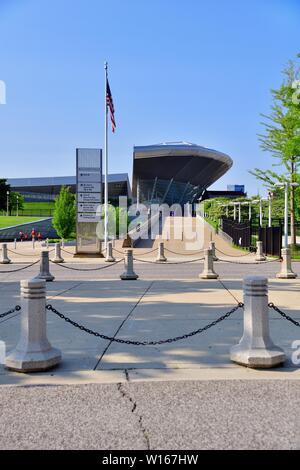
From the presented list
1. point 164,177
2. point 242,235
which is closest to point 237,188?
point 164,177

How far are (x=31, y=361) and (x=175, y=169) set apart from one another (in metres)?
102

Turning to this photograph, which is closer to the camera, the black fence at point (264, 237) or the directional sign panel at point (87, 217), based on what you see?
the directional sign panel at point (87, 217)

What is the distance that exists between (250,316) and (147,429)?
252 cm

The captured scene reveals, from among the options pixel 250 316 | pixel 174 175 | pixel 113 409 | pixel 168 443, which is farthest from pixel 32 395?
pixel 174 175

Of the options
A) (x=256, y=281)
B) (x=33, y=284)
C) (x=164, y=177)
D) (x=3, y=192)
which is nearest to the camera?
(x=33, y=284)

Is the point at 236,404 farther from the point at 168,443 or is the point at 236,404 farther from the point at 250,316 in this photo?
the point at 250,316

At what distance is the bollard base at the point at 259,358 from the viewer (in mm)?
5508

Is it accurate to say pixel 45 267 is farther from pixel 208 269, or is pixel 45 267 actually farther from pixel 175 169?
pixel 175 169

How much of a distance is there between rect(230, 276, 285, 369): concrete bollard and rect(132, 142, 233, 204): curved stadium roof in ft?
297

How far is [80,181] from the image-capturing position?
86.6ft

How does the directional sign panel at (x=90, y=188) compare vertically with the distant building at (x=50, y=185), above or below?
below

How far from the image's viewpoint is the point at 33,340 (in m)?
5.60

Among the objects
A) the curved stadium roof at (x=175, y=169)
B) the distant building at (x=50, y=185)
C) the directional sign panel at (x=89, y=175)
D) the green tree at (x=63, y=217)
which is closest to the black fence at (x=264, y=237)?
the directional sign panel at (x=89, y=175)

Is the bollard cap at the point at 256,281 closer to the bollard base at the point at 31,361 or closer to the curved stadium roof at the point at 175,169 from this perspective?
the bollard base at the point at 31,361
